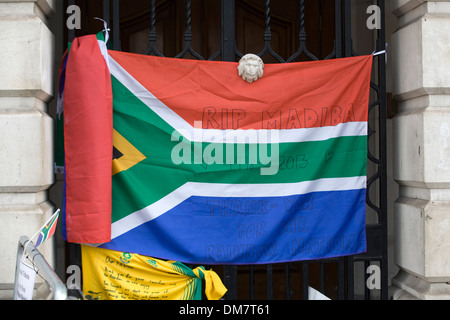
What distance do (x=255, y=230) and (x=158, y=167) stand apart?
767 millimetres

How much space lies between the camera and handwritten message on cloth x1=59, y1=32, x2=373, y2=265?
3094 millimetres

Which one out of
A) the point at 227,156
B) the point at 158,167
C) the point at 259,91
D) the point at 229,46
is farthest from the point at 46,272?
the point at 229,46

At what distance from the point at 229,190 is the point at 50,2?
1.75m

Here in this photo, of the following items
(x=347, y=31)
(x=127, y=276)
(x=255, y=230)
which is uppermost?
(x=347, y=31)

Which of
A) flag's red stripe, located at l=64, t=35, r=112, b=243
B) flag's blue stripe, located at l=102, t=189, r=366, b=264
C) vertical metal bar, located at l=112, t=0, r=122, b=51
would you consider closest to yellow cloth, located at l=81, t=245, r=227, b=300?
flag's blue stripe, located at l=102, t=189, r=366, b=264

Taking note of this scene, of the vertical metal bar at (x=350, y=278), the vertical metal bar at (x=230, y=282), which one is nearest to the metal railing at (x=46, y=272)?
the vertical metal bar at (x=230, y=282)

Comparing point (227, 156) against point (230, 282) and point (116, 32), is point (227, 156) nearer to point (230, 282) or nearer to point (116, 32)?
point (230, 282)

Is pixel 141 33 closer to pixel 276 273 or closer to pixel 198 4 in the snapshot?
pixel 198 4

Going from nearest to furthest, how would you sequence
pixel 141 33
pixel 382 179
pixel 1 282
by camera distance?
pixel 1 282, pixel 382 179, pixel 141 33

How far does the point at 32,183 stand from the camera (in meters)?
2.96

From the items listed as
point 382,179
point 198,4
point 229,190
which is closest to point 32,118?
point 229,190

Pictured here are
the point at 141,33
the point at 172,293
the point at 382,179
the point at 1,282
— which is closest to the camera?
the point at 1,282

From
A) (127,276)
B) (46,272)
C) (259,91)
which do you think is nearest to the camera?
(46,272)

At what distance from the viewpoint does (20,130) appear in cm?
295
